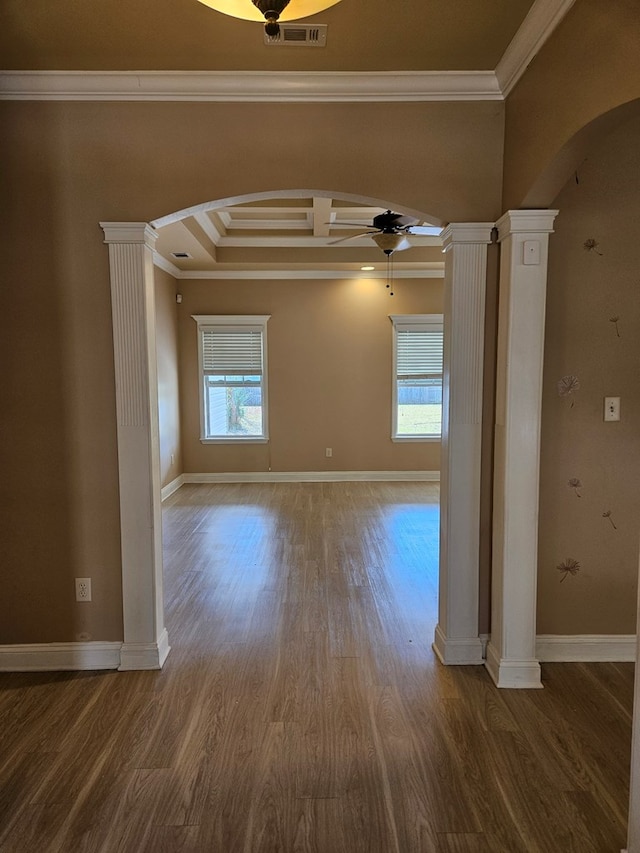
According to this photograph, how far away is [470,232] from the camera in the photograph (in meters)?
2.46

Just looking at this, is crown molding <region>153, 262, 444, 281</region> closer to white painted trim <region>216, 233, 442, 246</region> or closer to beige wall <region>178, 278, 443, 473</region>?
beige wall <region>178, 278, 443, 473</region>

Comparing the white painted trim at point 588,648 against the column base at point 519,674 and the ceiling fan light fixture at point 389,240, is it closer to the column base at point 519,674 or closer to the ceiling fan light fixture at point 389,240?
the column base at point 519,674

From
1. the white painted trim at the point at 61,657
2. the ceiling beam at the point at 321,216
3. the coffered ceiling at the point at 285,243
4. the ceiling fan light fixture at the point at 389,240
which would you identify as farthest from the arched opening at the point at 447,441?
the coffered ceiling at the point at 285,243

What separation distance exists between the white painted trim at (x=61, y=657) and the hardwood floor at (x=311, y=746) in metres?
0.05

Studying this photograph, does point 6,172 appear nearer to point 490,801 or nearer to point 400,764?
point 400,764

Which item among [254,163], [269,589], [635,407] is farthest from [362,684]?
[254,163]

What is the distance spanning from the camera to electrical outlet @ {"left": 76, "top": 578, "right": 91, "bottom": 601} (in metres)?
Result: 2.59

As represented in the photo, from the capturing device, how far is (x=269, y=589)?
3570mm

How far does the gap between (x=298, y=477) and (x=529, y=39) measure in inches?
220

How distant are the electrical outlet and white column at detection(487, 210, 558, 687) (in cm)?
207

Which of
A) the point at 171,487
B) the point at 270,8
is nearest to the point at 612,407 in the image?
the point at 270,8

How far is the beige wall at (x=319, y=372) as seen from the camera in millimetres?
6836

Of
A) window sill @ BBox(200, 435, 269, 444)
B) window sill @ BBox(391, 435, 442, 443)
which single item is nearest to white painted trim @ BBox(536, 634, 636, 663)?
window sill @ BBox(391, 435, 442, 443)

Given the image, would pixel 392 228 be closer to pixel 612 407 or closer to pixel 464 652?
pixel 612 407
